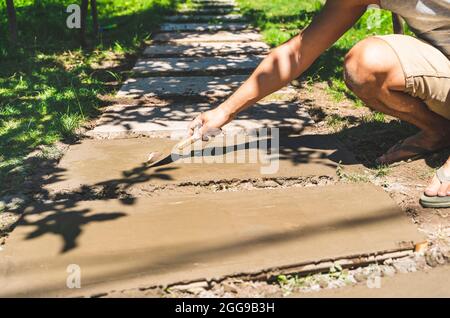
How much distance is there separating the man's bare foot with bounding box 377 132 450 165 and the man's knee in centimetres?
51

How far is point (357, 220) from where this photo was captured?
2.72 meters

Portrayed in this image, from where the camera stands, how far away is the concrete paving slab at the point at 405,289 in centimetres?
226

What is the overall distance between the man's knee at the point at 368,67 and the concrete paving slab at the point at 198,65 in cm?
292

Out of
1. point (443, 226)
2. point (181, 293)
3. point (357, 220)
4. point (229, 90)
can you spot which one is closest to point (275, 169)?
point (357, 220)

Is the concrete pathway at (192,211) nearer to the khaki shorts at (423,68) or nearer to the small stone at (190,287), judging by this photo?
the small stone at (190,287)

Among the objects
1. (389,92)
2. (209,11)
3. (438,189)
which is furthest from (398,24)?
(209,11)

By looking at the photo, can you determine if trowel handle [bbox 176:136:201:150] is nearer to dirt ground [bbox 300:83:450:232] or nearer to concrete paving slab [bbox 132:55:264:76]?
dirt ground [bbox 300:83:450:232]

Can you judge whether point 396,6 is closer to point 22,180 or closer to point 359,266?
point 359,266

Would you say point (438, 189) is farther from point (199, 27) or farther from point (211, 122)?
point (199, 27)

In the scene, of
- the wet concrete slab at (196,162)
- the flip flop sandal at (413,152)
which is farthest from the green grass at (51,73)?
the flip flop sandal at (413,152)

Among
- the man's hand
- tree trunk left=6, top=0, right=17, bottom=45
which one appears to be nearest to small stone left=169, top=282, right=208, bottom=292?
the man's hand

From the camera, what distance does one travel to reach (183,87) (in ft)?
17.9

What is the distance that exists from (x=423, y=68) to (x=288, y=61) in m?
0.79

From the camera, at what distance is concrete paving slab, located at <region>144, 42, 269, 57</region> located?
6863 mm
